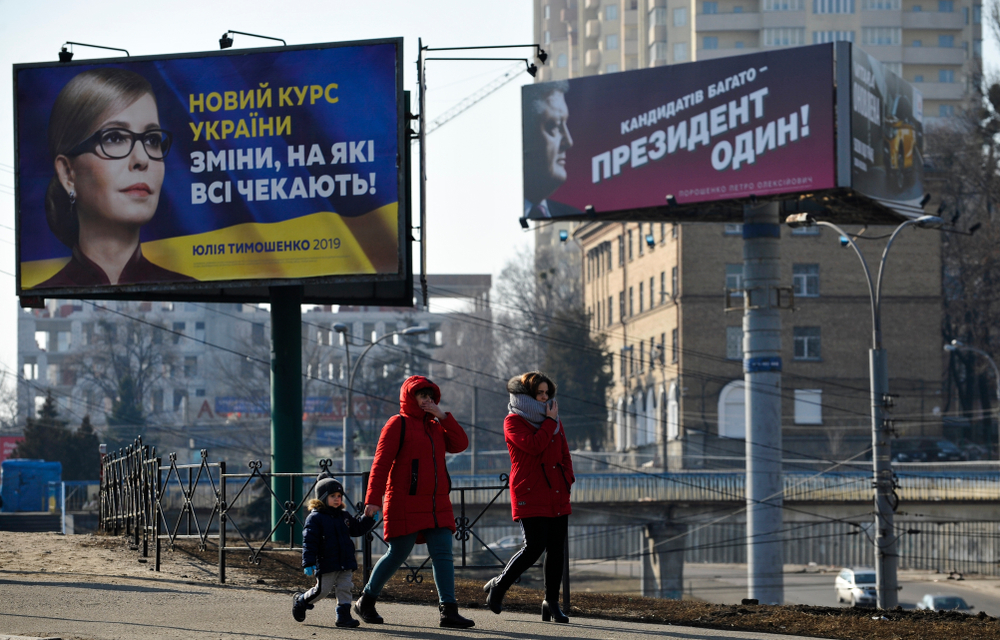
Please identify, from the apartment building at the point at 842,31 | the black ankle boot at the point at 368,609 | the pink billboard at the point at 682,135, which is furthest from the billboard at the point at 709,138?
the apartment building at the point at 842,31

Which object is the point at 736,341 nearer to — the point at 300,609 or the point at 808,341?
the point at 808,341

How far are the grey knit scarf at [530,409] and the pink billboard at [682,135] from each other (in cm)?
3228

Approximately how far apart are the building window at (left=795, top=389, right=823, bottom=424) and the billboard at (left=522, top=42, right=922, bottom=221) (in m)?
33.2

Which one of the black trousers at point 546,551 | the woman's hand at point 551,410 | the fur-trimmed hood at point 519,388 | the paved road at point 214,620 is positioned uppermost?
the fur-trimmed hood at point 519,388

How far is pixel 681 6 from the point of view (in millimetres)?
122562

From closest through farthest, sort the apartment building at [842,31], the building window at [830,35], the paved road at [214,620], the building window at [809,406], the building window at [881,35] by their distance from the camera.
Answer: the paved road at [214,620]
the building window at [809,406]
the apartment building at [842,31]
the building window at [830,35]
the building window at [881,35]

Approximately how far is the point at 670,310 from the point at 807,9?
44.9m

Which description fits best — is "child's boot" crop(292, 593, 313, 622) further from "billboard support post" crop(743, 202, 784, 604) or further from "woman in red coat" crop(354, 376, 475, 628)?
"billboard support post" crop(743, 202, 784, 604)

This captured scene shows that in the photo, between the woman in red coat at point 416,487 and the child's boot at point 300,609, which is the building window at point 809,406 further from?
the woman in red coat at point 416,487

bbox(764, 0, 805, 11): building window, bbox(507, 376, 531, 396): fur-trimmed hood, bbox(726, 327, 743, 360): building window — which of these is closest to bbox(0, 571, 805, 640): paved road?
bbox(507, 376, 531, 396): fur-trimmed hood

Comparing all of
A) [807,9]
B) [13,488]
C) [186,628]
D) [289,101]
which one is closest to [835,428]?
[13,488]

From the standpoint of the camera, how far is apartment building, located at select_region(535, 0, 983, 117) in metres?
114

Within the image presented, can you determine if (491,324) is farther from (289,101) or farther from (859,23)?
(289,101)

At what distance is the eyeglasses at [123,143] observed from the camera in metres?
19.7
